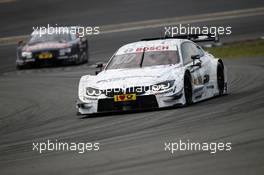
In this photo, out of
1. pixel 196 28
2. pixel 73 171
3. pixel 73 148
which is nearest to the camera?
pixel 73 171

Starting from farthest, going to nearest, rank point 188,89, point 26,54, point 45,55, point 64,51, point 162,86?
point 64,51
point 26,54
point 45,55
point 188,89
point 162,86

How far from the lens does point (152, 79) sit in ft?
50.0

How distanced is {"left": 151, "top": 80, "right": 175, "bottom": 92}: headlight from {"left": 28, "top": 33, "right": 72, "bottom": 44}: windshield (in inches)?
580

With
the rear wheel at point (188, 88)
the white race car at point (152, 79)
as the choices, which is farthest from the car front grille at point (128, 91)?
the rear wheel at point (188, 88)

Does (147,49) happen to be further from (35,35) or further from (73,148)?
(35,35)

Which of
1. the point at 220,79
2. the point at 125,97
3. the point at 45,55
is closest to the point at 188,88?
the point at 125,97

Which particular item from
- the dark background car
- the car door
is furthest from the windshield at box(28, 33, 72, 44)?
the car door

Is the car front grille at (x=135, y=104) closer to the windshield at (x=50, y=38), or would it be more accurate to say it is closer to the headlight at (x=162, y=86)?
the headlight at (x=162, y=86)

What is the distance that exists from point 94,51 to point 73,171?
2238cm

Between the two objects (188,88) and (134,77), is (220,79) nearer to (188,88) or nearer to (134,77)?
(188,88)

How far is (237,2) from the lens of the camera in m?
39.0

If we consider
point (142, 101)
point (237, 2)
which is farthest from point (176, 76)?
point (237, 2)

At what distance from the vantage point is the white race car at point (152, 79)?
49.6 feet

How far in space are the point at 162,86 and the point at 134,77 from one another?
18.9 inches
